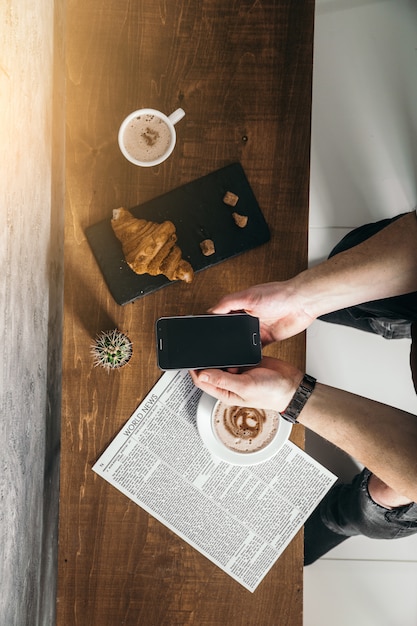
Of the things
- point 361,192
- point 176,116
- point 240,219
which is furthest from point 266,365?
point 361,192

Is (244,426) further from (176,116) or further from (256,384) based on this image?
(176,116)

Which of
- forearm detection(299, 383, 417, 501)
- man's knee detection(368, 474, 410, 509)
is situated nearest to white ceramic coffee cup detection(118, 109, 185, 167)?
forearm detection(299, 383, 417, 501)

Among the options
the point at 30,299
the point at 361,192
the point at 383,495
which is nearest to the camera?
the point at 30,299

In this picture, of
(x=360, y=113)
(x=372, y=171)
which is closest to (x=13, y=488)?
(x=372, y=171)

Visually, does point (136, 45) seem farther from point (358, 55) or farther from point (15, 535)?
point (15, 535)

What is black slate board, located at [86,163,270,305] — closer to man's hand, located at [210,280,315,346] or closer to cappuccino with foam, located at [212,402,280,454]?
man's hand, located at [210,280,315,346]

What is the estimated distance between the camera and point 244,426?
3.59 ft

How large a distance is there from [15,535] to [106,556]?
237 millimetres

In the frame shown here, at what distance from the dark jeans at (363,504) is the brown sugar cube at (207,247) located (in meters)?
0.38

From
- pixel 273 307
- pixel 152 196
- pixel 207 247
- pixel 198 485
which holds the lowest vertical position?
pixel 198 485

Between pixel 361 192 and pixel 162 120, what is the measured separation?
821 mm

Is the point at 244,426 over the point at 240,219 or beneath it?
beneath

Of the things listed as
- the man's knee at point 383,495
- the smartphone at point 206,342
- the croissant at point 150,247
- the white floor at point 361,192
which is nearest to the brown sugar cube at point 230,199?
the croissant at point 150,247

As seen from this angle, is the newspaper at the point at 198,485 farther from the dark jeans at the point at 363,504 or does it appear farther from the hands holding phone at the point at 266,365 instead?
the dark jeans at the point at 363,504
